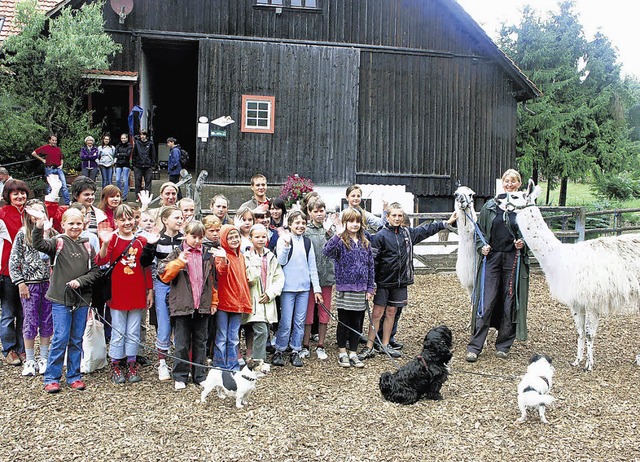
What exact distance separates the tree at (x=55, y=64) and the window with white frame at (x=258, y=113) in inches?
142

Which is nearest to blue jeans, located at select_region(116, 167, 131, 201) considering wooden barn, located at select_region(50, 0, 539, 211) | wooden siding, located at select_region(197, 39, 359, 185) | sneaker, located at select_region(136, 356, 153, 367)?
wooden barn, located at select_region(50, 0, 539, 211)

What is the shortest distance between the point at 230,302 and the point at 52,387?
68.3 inches

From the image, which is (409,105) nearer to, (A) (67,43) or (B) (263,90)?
(B) (263,90)

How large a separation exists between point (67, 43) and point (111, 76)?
1.70 metres

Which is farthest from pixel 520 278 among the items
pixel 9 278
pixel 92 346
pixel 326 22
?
pixel 326 22

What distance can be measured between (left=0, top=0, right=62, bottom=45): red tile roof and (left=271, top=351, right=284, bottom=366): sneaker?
12.6m

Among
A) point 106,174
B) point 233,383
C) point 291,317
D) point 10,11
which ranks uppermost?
point 10,11

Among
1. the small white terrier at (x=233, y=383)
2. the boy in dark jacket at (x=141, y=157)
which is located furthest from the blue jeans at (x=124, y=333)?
the boy in dark jacket at (x=141, y=157)

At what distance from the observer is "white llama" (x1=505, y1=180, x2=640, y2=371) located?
6.87 m

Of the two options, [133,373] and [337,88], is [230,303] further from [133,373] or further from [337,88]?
[337,88]

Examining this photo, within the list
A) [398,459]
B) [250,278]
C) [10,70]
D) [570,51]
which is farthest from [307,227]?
[570,51]

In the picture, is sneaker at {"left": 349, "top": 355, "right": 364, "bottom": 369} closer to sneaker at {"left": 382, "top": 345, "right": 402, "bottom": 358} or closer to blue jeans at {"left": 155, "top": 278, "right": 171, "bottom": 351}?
sneaker at {"left": 382, "top": 345, "right": 402, "bottom": 358}

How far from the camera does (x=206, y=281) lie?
6.09 meters

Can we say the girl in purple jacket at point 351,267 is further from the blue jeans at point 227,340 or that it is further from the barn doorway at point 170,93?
the barn doorway at point 170,93
